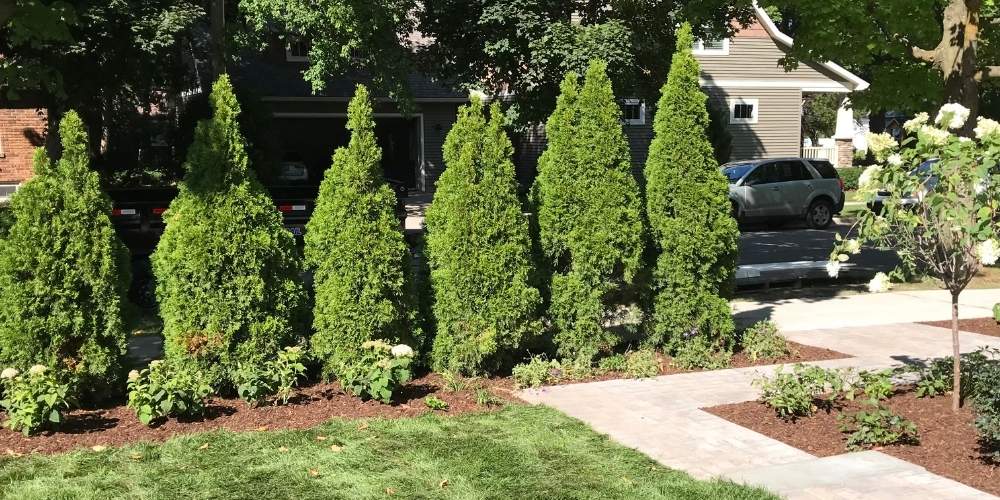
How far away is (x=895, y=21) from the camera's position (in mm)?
11797

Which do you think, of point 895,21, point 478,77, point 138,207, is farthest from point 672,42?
point 138,207

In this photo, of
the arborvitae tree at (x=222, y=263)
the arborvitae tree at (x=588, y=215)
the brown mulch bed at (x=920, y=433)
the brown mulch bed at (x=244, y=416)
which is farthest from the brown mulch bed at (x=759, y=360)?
the arborvitae tree at (x=222, y=263)

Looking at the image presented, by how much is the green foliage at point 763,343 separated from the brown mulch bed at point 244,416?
258 centimetres

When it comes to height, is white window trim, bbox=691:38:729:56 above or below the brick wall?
above

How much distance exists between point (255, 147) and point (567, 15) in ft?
21.3

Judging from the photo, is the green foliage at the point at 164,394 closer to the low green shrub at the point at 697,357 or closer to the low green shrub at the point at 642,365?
the low green shrub at the point at 642,365

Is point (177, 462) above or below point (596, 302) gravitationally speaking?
below

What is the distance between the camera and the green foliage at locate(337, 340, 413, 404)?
6465 mm

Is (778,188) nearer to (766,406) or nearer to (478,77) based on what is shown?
(478,77)

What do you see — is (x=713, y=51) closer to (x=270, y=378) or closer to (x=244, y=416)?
(x=270, y=378)

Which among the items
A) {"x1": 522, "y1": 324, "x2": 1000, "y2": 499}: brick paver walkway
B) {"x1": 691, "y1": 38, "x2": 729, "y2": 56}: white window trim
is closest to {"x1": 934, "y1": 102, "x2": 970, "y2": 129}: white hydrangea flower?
{"x1": 522, "y1": 324, "x2": 1000, "y2": 499}: brick paver walkway

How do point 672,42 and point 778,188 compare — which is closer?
point 672,42

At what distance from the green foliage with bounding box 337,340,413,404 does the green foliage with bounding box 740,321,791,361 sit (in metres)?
3.51

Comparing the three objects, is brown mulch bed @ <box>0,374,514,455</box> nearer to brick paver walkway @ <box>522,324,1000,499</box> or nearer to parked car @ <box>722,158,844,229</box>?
brick paver walkway @ <box>522,324,1000,499</box>
